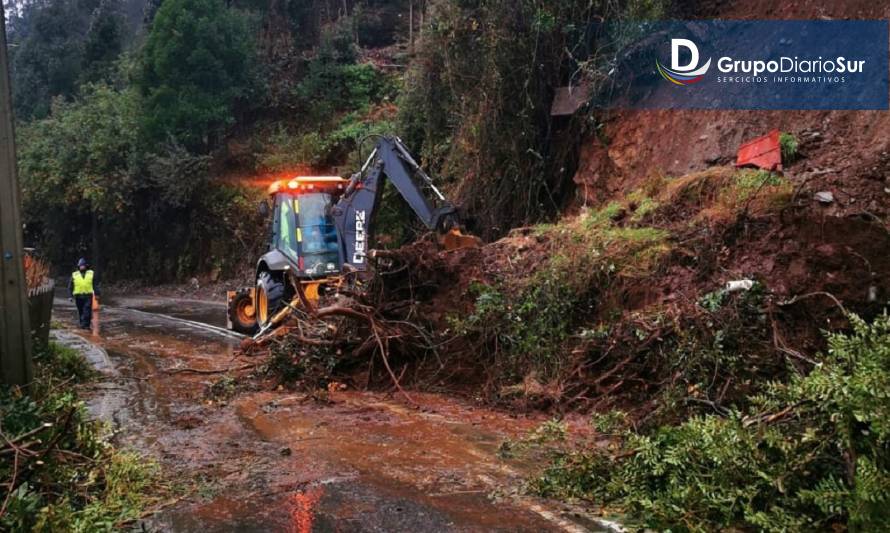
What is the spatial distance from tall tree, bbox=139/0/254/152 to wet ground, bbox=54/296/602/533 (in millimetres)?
17986

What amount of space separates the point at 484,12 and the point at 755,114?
6278mm

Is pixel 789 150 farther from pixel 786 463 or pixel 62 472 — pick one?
pixel 62 472

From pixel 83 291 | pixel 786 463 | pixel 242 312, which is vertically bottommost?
pixel 242 312

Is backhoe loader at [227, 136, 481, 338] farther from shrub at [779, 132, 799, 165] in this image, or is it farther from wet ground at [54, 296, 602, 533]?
shrub at [779, 132, 799, 165]

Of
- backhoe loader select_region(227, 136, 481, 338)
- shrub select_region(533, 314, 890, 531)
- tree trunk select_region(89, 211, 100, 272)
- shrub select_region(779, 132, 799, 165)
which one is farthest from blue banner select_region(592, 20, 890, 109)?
tree trunk select_region(89, 211, 100, 272)

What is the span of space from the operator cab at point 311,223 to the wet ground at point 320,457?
2.68 metres

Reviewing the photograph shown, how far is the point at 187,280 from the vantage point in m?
30.9

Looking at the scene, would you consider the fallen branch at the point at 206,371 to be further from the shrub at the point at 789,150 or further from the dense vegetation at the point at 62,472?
the shrub at the point at 789,150

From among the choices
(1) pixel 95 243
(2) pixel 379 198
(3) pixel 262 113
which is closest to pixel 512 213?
(2) pixel 379 198

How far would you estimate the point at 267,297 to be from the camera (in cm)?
1380

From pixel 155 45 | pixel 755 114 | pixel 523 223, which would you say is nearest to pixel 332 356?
pixel 523 223

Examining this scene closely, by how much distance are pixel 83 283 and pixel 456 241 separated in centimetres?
1028

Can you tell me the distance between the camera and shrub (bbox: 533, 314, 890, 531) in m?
4.19

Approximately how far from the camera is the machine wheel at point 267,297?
543 inches
